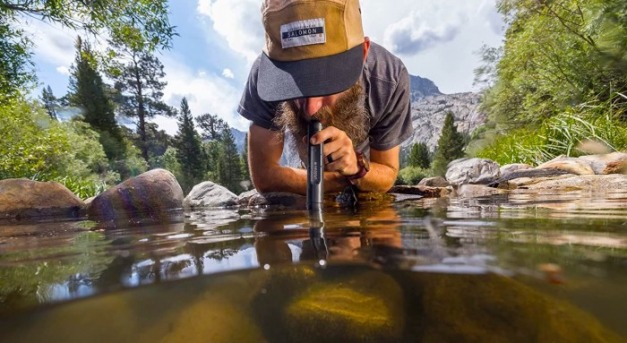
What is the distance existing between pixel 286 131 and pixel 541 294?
2.55m

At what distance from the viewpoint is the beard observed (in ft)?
8.41

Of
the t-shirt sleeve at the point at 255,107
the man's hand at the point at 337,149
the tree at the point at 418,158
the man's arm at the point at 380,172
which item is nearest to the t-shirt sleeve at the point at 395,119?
the man's arm at the point at 380,172

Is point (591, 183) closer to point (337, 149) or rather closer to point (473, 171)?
point (473, 171)

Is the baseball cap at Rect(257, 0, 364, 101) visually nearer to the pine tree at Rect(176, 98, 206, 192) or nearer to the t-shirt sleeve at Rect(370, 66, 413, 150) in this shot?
the t-shirt sleeve at Rect(370, 66, 413, 150)

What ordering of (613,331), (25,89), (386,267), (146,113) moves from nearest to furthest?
(613,331), (386,267), (25,89), (146,113)

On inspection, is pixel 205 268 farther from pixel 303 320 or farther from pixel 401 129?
pixel 401 129

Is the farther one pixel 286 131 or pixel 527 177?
pixel 527 177

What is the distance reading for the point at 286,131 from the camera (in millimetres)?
3084

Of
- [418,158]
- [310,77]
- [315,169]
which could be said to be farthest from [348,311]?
[418,158]

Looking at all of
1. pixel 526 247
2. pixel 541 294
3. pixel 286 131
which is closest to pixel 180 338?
pixel 541 294

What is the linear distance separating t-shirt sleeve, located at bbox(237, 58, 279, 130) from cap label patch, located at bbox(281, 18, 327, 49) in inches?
36.5

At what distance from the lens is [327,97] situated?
2.44 m

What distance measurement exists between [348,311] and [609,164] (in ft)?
20.6

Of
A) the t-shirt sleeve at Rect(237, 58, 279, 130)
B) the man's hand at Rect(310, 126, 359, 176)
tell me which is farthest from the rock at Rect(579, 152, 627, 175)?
the t-shirt sleeve at Rect(237, 58, 279, 130)
